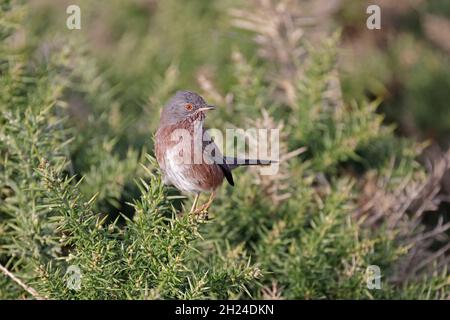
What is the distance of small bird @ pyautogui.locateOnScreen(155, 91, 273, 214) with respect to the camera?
291 cm

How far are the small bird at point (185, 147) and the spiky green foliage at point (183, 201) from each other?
0.29 feet

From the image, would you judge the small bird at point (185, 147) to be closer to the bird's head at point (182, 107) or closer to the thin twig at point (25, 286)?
the bird's head at point (182, 107)

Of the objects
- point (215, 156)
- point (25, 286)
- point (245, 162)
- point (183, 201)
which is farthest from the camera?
point (183, 201)

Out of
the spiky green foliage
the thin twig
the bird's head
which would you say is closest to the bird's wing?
the bird's head

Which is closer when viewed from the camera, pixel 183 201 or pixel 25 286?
pixel 25 286

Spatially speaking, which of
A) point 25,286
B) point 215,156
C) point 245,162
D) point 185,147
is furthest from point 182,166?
point 25,286

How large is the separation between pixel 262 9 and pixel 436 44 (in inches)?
76.5

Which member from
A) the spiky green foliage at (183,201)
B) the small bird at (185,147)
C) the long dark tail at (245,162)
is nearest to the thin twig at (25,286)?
the spiky green foliage at (183,201)

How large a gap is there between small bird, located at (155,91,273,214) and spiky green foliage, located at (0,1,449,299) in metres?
0.09

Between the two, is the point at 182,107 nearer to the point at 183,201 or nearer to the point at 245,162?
the point at 245,162

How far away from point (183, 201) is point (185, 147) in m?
0.59

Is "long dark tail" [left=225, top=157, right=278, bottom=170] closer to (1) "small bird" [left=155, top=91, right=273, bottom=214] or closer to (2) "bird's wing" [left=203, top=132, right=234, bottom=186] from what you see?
(2) "bird's wing" [left=203, top=132, right=234, bottom=186]

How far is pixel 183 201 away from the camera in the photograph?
3.51m

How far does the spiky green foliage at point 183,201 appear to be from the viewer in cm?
262
